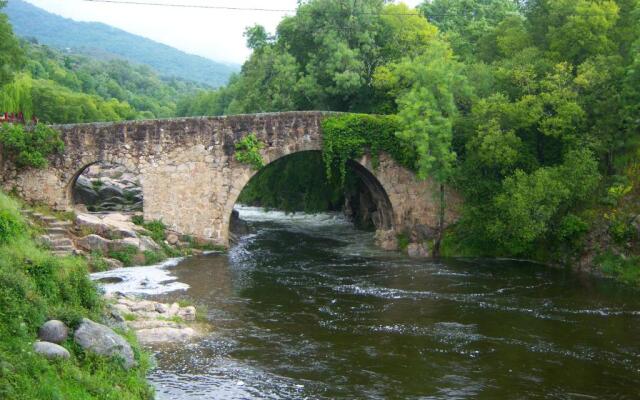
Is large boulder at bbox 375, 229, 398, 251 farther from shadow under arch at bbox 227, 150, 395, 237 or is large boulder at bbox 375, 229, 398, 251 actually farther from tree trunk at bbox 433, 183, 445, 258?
tree trunk at bbox 433, 183, 445, 258

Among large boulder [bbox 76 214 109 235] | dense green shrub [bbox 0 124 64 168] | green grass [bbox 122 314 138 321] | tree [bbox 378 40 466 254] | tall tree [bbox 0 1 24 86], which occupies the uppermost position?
tall tree [bbox 0 1 24 86]

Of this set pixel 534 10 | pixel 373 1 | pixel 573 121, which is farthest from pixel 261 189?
pixel 573 121

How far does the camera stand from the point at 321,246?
29.0m

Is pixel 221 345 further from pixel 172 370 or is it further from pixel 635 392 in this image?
pixel 635 392

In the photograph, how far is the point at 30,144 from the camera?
2536cm

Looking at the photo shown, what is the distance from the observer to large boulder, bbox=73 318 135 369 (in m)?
11.6

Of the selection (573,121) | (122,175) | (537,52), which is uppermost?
(537,52)

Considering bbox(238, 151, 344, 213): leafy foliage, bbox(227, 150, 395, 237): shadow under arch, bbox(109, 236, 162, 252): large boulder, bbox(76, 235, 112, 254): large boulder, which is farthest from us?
bbox(238, 151, 344, 213): leafy foliage

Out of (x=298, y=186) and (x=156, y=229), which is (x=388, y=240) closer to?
(x=156, y=229)

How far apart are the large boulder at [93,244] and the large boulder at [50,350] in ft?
40.7

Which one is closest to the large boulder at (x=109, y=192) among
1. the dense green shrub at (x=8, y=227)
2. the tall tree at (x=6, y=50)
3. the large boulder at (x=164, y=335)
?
the tall tree at (x=6, y=50)

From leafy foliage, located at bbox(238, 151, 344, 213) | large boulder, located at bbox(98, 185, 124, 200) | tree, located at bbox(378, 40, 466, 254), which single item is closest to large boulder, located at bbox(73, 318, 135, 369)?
tree, located at bbox(378, 40, 466, 254)

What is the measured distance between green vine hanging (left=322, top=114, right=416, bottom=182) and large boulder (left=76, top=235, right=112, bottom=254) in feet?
28.3

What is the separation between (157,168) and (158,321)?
1122cm
